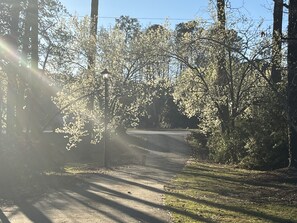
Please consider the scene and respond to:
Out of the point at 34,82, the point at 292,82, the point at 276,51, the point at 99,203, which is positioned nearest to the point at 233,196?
the point at 99,203

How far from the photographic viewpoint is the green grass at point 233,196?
29.0ft

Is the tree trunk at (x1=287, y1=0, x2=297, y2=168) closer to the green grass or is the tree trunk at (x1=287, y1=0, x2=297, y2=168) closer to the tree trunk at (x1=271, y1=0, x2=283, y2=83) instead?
the green grass

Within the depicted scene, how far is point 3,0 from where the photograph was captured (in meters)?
15.6

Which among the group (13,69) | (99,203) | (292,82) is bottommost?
(99,203)

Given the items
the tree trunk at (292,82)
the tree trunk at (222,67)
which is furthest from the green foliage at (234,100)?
the tree trunk at (292,82)

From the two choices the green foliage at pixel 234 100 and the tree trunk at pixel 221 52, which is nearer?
the green foliage at pixel 234 100

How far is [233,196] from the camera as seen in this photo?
11586 millimetres

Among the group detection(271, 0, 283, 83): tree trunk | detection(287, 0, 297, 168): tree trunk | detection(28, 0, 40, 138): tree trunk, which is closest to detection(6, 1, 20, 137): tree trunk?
detection(28, 0, 40, 138): tree trunk

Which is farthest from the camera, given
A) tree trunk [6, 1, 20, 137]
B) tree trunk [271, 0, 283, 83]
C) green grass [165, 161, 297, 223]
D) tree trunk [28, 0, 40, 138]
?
tree trunk [28, 0, 40, 138]

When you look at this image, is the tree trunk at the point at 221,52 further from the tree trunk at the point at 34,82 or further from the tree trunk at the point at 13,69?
the tree trunk at the point at 13,69

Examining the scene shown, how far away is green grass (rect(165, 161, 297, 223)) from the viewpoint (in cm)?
884

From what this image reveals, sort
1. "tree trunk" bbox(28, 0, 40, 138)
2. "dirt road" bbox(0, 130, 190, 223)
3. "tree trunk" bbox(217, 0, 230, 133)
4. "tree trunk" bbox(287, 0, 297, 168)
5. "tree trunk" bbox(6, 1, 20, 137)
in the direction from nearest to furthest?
"dirt road" bbox(0, 130, 190, 223)
"tree trunk" bbox(287, 0, 297, 168)
"tree trunk" bbox(6, 1, 20, 137)
"tree trunk" bbox(28, 0, 40, 138)
"tree trunk" bbox(217, 0, 230, 133)

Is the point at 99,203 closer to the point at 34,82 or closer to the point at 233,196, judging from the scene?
the point at 233,196

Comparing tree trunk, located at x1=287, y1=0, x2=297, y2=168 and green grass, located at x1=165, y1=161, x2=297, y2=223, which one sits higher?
tree trunk, located at x1=287, y1=0, x2=297, y2=168
